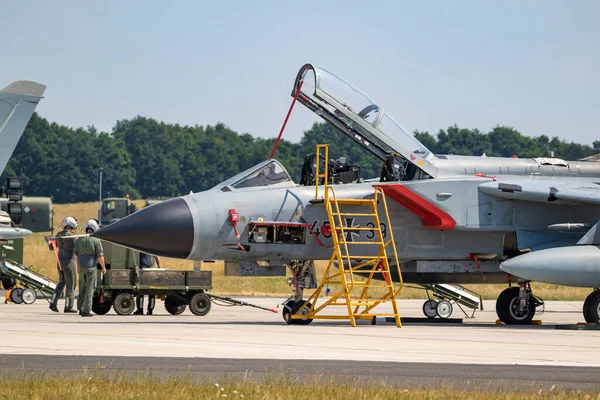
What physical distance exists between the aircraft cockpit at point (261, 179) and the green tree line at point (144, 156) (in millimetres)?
72841

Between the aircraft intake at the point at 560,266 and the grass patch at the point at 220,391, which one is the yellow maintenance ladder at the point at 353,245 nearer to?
the aircraft intake at the point at 560,266

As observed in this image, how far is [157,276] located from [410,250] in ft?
16.7

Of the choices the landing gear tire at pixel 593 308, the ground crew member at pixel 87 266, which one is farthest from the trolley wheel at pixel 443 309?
the ground crew member at pixel 87 266

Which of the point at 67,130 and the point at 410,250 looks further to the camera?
the point at 67,130

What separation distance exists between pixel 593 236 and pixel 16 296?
14.5 metres

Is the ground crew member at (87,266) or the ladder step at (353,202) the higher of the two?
the ladder step at (353,202)

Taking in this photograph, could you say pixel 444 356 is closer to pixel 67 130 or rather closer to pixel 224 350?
pixel 224 350

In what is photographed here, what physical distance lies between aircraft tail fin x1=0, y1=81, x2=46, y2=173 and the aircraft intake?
1396 cm

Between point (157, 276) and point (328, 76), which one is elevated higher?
point (328, 76)

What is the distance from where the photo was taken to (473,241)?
17.7m

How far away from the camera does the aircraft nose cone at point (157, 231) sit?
1587 centimetres

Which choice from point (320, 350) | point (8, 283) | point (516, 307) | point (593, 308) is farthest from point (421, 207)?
point (8, 283)

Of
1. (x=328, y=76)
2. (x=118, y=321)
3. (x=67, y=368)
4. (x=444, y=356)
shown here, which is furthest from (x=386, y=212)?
(x=67, y=368)

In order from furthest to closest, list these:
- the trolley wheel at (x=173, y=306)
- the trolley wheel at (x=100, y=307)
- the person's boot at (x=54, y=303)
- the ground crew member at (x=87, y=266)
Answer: the trolley wheel at (x=173, y=306) < the trolley wheel at (x=100, y=307) < the person's boot at (x=54, y=303) < the ground crew member at (x=87, y=266)
